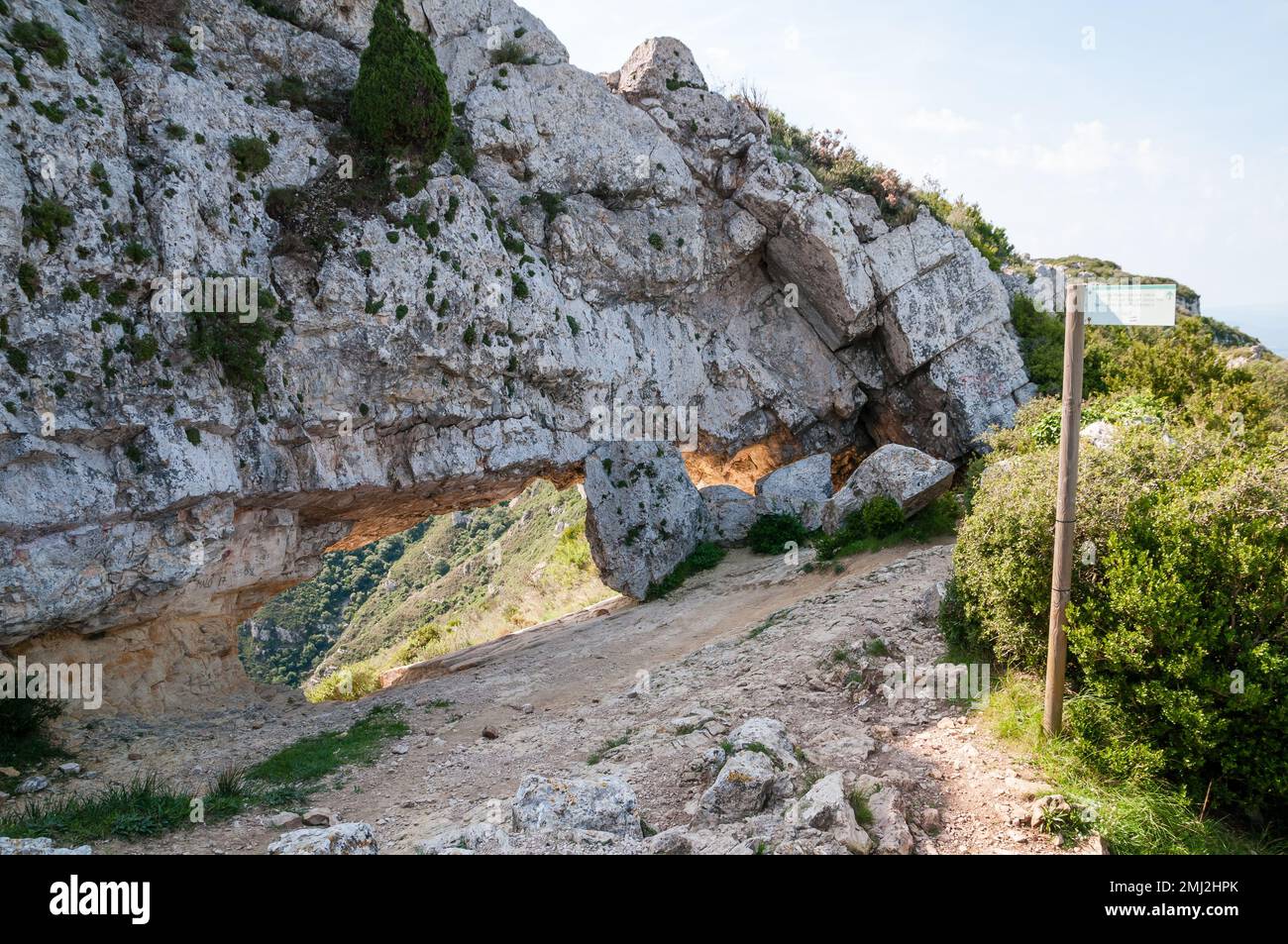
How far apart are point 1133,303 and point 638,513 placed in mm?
14563

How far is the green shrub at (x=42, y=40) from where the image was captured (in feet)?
45.1

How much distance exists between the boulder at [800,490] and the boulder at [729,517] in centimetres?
36

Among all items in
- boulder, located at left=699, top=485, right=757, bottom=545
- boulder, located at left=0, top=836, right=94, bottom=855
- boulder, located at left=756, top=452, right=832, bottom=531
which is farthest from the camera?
boulder, located at left=699, top=485, right=757, bottom=545

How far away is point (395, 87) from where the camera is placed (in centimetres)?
1781

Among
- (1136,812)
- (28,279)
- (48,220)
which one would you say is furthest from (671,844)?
(48,220)

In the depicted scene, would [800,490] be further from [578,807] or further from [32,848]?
[32,848]

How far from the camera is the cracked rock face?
13.7 meters

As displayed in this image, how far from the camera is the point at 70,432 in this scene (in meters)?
13.4

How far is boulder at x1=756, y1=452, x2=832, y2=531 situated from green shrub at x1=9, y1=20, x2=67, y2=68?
18746 millimetres

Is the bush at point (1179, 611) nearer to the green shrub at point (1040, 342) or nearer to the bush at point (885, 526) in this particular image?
the bush at point (885, 526)

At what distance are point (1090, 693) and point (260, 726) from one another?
13.9 metres

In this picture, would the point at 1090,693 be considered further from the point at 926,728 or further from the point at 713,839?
the point at 713,839

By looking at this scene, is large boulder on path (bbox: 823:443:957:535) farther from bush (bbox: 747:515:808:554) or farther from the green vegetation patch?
the green vegetation patch

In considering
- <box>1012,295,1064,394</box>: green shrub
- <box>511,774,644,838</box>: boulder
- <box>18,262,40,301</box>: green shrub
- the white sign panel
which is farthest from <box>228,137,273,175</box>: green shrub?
<box>1012,295,1064,394</box>: green shrub
